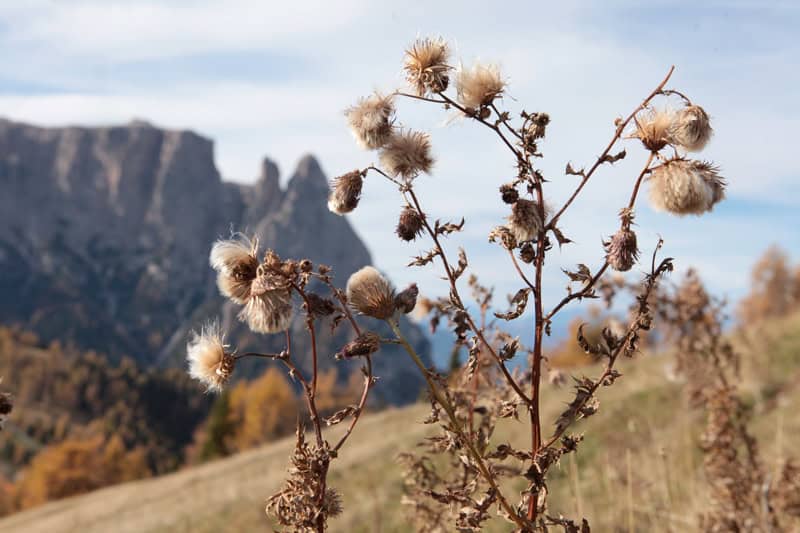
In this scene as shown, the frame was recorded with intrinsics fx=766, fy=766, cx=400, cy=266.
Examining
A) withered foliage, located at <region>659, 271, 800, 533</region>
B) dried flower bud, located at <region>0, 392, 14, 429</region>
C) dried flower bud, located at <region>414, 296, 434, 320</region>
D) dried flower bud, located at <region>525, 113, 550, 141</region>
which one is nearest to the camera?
dried flower bud, located at <region>0, 392, 14, 429</region>

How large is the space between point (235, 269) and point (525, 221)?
78cm

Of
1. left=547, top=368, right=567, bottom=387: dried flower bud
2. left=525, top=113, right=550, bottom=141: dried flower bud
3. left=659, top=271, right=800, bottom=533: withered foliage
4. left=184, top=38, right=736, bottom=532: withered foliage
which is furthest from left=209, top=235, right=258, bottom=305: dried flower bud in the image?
left=659, top=271, right=800, bottom=533: withered foliage

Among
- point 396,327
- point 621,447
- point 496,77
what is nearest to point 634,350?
point 396,327

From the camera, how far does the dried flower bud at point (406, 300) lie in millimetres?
2031

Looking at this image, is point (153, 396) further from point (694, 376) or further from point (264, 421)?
point (694, 376)

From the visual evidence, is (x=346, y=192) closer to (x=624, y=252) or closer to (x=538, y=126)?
(x=538, y=126)

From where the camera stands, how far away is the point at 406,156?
2.06 m

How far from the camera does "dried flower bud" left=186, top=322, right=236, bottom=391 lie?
2033mm

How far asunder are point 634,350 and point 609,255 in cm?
26

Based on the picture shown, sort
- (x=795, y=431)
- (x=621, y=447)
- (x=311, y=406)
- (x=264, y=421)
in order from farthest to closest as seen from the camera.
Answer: (x=264, y=421) < (x=621, y=447) < (x=795, y=431) < (x=311, y=406)

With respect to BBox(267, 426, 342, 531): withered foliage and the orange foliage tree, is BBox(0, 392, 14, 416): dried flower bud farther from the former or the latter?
the orange foliage tree

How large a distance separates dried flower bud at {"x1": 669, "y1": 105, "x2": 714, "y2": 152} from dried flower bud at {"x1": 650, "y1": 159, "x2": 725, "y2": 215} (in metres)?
0.05

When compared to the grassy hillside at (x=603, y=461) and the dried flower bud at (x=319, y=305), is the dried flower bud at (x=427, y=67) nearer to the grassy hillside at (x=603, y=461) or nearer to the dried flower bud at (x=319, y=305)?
the dried flower bud at (x=319, y=305)

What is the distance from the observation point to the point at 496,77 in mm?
2033
